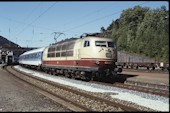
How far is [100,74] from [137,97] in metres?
8.07

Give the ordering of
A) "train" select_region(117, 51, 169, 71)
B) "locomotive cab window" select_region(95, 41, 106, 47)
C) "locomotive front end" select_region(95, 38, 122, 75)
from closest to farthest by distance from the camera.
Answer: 1. "locomotive front end" select_region(95, 38, 122, 75)
2. "locomotive cab window" select_region(95, 41, 106, 47)
3. "train" select_region(117, 51, 169, 71)

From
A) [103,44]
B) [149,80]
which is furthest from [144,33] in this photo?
[149,80]

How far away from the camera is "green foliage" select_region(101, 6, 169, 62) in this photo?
264ft

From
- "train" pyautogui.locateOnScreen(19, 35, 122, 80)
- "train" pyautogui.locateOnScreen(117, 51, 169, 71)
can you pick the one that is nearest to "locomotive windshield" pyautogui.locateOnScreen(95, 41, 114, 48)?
"train" pyautogui.locateOnScreen(19, 35, 122, 80)

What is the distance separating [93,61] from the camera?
2314cm

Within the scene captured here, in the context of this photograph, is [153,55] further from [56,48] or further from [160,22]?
[56,48]

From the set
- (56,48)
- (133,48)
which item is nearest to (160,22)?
(133,48)

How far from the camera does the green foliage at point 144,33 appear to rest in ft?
264

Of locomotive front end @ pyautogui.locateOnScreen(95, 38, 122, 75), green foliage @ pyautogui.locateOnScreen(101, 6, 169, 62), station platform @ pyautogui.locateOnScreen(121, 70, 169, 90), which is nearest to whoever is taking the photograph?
station platform @ pyautogui.locateOnScreen(121, 70, 169, 90)

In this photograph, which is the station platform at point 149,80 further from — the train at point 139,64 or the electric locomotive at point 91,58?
the train at point 139,64

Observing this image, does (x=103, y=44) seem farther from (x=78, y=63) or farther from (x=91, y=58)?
(x=78, y=63)

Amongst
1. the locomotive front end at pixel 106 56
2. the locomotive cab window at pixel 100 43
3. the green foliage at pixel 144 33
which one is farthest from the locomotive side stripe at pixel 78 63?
the green foliage at pixel 144 33

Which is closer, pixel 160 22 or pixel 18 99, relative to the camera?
pixel 18 99

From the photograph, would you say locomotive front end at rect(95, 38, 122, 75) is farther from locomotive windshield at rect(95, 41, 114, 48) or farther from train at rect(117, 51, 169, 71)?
train at rect(117, 51, 169, 71)
